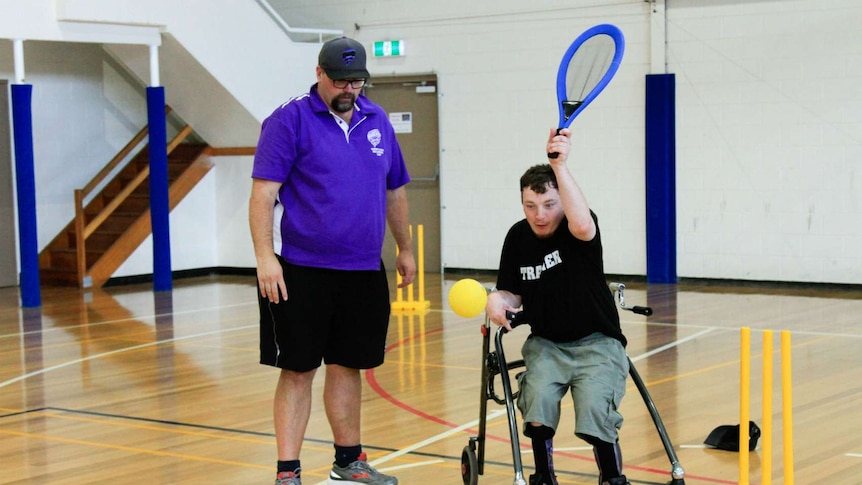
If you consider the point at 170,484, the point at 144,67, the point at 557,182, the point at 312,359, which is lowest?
the point at 170,484

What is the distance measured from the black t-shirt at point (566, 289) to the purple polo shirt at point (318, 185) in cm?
72

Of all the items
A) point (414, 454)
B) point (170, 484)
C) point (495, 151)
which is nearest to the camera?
point (170, 484)

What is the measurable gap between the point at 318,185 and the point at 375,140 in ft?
1.15

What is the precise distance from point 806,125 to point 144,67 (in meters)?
7.78

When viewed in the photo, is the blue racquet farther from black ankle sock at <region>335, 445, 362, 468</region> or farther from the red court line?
the red court line

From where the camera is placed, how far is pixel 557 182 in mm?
4355

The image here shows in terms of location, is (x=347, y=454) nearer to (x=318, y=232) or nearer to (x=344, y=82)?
(x=318, y=232)

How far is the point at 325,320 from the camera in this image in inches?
190

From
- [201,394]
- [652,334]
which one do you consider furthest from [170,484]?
[652,334]

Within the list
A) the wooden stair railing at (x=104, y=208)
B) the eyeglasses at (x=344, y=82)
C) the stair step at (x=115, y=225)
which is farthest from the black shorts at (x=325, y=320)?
the stair step at (x=115, y=225)

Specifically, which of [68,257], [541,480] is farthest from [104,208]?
[541,480]

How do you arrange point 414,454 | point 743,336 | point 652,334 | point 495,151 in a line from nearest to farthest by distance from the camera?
point 743,336 < point 414,454 < point 652,334 < point 495,151

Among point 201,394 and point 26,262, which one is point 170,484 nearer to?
point 201,394

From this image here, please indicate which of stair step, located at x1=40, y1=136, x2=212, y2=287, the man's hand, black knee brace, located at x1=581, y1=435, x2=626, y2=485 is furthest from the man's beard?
stair step, located at x1=40, y1=136, x2=212, y2=287
